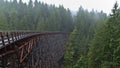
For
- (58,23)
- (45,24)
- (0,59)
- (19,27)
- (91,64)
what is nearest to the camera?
(0,59)

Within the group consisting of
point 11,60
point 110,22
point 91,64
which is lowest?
point 91,64

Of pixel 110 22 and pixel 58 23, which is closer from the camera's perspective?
pixel 110 22

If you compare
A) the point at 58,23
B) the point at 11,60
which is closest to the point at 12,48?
the point at 11,60

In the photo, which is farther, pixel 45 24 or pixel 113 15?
pixel 45 24

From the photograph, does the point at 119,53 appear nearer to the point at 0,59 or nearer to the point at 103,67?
the point at 103,67

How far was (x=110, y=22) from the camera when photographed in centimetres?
3206

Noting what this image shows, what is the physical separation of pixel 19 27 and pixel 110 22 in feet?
188

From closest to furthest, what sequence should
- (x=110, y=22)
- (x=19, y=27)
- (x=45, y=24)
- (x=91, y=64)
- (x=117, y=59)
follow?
1. (x=117, y=59)
2. (x=110, y=22)
3. (x=91, y=64)
4. (x=19, y=27)
5. (x=45, y=24)

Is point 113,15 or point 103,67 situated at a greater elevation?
point 113,15

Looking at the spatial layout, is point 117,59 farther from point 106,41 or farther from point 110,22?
point 110,22

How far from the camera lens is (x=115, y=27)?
2998 centimetres

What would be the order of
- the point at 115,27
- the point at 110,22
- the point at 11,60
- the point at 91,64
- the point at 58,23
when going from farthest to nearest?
1. the point at 58,23
2. the point at 91,64
3. the point at 110,22
4. the point at 115,27
5. the point at 11,60

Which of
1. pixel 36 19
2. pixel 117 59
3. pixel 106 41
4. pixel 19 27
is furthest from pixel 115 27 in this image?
pixel 36 19

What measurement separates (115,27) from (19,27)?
59.5 m
